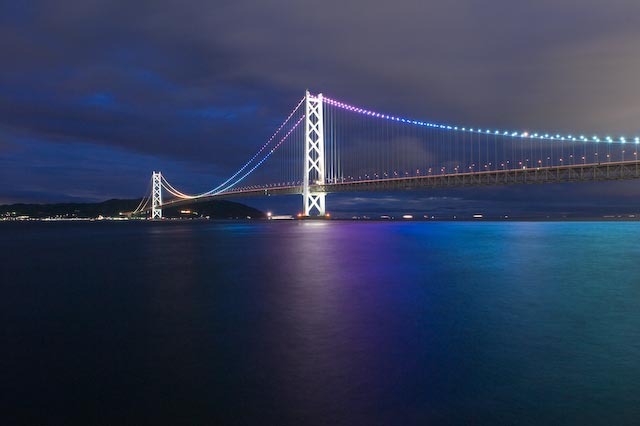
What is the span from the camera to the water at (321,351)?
4062mm

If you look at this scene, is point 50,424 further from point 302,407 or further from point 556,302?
point 556,302

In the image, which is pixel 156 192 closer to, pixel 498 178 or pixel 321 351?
pixel 498 178

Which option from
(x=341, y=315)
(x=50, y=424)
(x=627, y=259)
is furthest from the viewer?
(x=627, y=259)

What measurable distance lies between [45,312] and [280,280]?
5929 mm

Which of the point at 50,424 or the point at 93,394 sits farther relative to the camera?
the point at 93,394

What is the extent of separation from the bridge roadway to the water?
1487 inches

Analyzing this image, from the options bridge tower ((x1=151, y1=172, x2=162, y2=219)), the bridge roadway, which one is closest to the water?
the bridge roadway

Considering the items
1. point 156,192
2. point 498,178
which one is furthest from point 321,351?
point 156,192

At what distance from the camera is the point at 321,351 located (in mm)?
5953

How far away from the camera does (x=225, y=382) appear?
4.71 m

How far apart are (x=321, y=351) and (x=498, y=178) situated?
4904cm

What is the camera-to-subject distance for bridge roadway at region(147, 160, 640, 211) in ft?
147

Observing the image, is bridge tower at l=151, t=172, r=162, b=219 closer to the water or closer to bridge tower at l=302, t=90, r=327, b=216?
bridge tower at l=302, t=90, r=327, b=216

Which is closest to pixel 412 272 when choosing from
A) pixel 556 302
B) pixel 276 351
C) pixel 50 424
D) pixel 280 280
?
pixel 280 280
